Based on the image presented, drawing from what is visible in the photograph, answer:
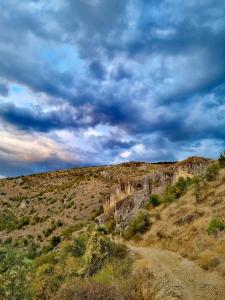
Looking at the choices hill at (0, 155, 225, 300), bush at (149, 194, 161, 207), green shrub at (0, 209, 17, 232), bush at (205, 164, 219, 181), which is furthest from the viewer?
green shrub at (0, 209, 17, 232)

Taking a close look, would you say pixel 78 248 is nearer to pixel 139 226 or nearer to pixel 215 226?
pixel 139 226

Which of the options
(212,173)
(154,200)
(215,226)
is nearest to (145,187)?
(154,200)

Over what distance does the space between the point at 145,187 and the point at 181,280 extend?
26.6 meters

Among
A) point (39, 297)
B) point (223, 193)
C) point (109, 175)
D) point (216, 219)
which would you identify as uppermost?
point (109, 175)

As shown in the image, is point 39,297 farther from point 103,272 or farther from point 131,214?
point 131,214

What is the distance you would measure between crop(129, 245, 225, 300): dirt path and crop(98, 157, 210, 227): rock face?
19.3m

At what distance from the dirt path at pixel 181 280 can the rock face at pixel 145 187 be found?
19.3 m

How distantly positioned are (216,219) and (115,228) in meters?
16.6

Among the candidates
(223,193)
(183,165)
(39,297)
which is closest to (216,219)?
(223,193)

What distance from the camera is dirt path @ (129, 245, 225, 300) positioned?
14805 mm

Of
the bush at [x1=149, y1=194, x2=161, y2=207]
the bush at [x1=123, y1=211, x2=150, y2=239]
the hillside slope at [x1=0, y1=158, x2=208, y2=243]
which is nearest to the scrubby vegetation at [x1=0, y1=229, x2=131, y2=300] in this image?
the bush at [x1=123, y1=211, x2=150, y2=239]

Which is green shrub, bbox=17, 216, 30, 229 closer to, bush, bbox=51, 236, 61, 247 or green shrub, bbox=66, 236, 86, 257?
bush, bbox=51, 236, 61, 247

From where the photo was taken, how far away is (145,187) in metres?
42.8

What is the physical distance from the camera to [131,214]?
38969mm
